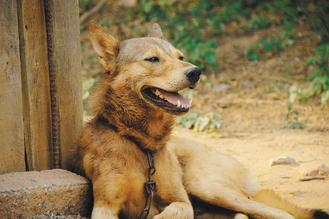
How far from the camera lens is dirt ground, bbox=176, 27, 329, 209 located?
6465mm

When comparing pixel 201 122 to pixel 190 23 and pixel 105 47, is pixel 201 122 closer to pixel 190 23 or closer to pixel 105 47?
pixel 105 47

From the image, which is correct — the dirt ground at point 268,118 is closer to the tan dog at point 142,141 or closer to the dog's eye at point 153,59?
the tan dog at point 142,141

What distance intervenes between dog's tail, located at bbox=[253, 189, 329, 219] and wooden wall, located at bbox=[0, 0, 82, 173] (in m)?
1.60

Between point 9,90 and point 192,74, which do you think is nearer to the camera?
point 9,90

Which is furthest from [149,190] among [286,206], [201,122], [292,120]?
[292,120]

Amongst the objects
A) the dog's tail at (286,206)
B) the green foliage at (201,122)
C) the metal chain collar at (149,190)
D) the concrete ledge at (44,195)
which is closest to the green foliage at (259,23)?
the green foliage at (201,122)

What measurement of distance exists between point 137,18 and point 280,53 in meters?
3.32

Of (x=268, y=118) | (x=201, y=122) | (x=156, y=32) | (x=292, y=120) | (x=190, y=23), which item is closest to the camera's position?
(x=156, y=32)

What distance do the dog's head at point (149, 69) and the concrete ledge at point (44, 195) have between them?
2.58 ft

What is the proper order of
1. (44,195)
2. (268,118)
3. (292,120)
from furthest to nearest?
(268,118)
(292,120)
(44,195)

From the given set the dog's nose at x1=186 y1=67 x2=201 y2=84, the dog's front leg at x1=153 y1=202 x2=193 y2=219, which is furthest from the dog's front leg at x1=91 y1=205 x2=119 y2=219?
the dog's nose at x1=186 y1=67 x2=201 y2=84

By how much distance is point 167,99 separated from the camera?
193 inches

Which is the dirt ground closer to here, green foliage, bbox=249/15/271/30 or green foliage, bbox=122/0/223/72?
green foliage, bbox=122/0/223/72

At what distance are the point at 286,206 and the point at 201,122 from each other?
3142 millimetres
